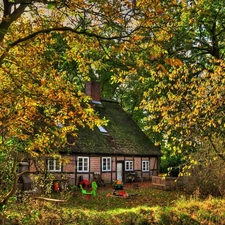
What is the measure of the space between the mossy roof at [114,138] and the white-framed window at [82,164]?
66cm

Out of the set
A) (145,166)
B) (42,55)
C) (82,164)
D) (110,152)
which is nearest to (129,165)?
(145,166)

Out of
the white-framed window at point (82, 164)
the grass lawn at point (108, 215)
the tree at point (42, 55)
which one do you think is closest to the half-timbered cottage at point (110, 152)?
the white-framed window at point (82, 164)

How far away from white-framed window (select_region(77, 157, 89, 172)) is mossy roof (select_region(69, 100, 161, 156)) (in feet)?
2.18

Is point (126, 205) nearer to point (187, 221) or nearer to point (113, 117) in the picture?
point (187, 221)

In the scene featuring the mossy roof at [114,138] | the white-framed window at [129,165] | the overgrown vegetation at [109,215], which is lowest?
the overgrown vegetation at [109,215]

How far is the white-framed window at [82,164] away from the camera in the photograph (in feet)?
74.3

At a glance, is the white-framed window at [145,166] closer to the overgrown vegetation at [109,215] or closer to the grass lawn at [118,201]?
the grass lawn at [118,201]

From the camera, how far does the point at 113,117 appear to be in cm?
3027

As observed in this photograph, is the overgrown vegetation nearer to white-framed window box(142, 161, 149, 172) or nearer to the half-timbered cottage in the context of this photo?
the half-timbered cottage

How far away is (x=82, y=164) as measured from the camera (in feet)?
74.9

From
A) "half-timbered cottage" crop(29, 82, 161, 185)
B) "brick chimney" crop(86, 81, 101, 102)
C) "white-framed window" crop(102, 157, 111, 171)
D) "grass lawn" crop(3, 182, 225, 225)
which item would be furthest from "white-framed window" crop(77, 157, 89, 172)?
"grass lawn" crop(3, 182, 225, 225)

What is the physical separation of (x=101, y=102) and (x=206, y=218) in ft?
69.1

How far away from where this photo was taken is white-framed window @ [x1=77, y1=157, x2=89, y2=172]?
22.7m

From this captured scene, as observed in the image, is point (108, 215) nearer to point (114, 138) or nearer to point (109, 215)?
point (109, 215)
